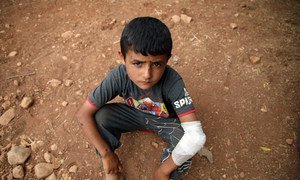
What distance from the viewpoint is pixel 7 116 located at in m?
2.22

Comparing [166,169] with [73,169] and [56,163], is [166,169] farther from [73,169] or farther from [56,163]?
[56,163]

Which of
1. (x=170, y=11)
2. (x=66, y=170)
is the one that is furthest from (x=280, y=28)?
(x=66, y=170)

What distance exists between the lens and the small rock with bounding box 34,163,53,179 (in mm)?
1928

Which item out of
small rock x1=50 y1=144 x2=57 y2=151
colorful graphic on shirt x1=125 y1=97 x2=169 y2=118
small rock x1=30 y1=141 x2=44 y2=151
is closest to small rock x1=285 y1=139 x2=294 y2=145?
colorful graphic on shirt x1=125 y1=97 x2=169 y2=118

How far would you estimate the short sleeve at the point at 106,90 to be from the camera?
65.2 inches

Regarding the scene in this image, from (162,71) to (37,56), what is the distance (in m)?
1.72

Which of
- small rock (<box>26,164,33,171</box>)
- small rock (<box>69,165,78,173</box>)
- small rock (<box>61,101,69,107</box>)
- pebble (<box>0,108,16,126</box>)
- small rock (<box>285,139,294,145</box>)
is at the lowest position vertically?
small rock (<box>285,139,294,145</box>)

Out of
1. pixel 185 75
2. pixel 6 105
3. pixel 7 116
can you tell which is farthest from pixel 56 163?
pixel 185 75

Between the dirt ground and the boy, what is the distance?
0.29m

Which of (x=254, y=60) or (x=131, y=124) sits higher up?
(x=131, y=124)

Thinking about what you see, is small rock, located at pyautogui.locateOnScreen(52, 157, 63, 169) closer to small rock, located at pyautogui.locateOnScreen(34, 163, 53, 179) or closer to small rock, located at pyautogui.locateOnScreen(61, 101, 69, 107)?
small rock, located at pyautogui.locateOnScreen(34, 163, 53, 179)

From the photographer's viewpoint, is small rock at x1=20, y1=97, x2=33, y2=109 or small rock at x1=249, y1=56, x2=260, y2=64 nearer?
small rock at x1=20, y1=97, x2=33, y2=109

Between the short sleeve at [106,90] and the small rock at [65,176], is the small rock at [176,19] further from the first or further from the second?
the small rock at [65,176]

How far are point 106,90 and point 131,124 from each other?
1.34 ft
